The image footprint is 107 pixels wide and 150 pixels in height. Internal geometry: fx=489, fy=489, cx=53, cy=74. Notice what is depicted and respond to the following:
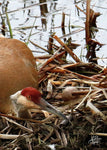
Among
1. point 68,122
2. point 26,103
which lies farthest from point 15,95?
point 68,122

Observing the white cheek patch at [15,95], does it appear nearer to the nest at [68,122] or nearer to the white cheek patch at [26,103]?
the white cheek patch at [26,103]

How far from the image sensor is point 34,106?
4137 millimetres

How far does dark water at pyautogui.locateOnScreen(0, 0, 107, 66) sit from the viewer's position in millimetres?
5891

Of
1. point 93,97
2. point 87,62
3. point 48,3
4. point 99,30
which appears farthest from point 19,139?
point 48,3

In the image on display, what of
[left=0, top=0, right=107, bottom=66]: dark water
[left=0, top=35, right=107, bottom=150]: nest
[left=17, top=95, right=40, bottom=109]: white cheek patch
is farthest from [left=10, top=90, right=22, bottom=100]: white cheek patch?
[left=0, top=0, right=107, bottom=66]: dark water

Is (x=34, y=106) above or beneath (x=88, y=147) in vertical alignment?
above

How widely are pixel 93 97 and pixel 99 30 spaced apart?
1866mm

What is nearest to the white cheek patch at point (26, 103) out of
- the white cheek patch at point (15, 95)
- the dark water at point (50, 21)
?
the white cheek patch at point (15, 95)

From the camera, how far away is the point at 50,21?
6426 mm

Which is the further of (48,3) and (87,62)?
(48,3)

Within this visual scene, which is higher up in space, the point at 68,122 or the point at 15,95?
the point at 15,95

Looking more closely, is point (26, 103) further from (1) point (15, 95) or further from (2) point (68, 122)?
(2) point (68, 122)

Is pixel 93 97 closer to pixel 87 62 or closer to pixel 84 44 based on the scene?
pixel 87 62

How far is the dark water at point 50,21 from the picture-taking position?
5891 millimetres
